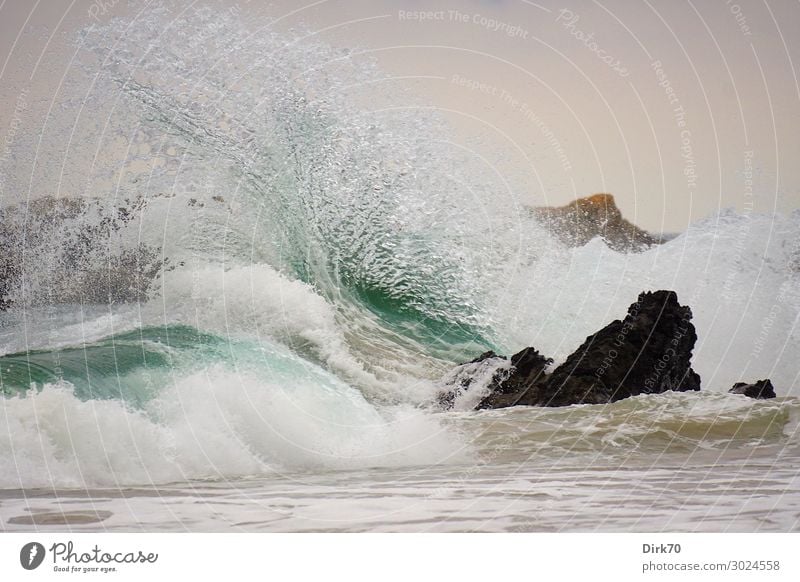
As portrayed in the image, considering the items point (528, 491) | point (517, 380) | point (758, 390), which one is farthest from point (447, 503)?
point (758, 390)

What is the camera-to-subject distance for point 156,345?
6.52 meters

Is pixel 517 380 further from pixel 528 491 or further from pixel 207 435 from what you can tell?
pixel 207 435

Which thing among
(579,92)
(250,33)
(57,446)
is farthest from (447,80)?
(57,446)

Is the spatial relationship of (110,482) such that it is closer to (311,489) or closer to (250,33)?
Answer: (311,489)

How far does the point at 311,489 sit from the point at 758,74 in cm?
441

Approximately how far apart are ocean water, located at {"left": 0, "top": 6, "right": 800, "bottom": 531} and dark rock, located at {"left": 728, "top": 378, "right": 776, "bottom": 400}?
16 centimetres

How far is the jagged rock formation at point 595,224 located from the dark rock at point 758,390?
1.42 metres

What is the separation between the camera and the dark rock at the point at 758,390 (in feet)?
22.8

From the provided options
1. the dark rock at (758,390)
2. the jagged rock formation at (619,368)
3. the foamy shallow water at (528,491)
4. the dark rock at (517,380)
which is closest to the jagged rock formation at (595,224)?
the jagged rock formation at (619,368)

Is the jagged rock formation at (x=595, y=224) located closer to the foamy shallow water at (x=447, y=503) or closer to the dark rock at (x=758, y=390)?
the dark rock at (x=758, y=390)

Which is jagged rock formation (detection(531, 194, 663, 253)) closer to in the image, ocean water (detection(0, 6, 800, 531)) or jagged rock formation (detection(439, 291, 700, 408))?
ocean water (detection(0, 6, 800, 531))

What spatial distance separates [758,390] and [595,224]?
5.88 feet

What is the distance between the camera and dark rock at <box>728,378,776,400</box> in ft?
22.8

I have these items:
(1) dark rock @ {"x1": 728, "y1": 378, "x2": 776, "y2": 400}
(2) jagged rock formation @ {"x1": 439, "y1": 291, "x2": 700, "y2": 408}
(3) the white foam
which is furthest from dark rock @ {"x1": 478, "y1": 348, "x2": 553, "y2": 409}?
(1) dark rock @ {"x1": 728, "y1": 378, "x2": 776, "y2": 400}
